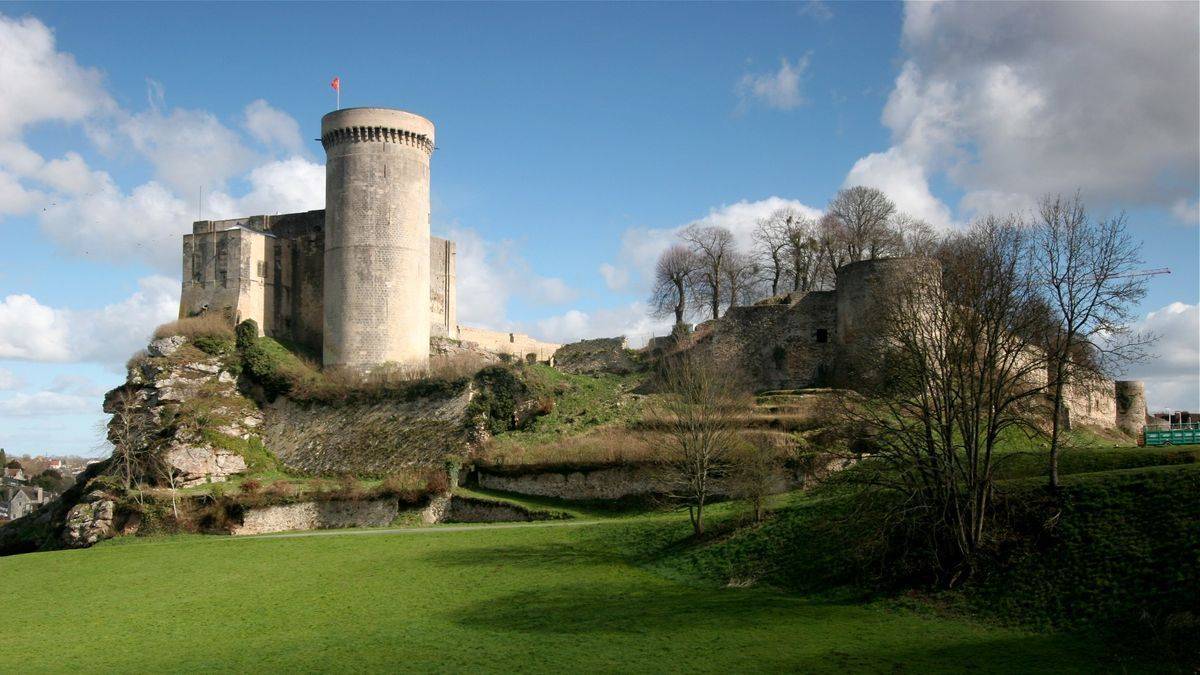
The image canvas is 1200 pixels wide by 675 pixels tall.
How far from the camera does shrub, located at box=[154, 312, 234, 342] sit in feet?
135

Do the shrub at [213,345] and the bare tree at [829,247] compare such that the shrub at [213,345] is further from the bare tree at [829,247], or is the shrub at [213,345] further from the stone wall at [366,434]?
the bare tree at [829,247]

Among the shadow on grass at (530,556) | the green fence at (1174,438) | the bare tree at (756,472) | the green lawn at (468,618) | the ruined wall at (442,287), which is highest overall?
the ruined wall at (442,287)

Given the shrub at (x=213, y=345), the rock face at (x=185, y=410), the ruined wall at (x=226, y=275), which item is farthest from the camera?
the ruined wall at (x=226, y=275)

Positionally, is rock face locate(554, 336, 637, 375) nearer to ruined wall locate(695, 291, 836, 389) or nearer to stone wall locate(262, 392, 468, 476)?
ruined wall locate(695, 291, 836, 389)

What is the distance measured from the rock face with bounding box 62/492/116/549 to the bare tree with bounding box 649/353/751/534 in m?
19.5

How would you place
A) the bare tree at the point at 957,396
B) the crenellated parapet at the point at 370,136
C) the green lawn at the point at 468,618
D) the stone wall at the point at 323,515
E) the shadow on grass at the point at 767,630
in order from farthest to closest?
the crenellated parapet at the point at 370,136 < the stone wall at the point at 323,515 < the bare tree at the point at 957,396 < the green lawn at the point at 468,618 < the shadow on grass at the point at 767,630

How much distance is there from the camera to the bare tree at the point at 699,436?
2545 centimetres

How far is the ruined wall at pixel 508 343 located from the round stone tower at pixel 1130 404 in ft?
90.9

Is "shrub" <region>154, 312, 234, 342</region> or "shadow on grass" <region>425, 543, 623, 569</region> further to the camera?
"shrub" <region>154, 312, 234, 342</region>

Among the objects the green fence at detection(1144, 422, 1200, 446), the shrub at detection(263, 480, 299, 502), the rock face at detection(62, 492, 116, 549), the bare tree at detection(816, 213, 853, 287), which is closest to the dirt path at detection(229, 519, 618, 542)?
the shrub at detection(263, 480, 299, 502)

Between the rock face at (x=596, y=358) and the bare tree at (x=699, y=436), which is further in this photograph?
the rock face at (x=596, y=358)

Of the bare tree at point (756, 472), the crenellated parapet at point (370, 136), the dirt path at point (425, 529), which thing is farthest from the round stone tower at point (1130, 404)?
the crenellated parapet at point (370, 136)

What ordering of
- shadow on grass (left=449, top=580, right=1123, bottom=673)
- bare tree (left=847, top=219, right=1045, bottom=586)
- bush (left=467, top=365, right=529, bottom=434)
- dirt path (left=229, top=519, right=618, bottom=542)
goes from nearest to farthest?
shadow on grass (left=449, top=580, right=1123, bottom=673) < bare tree (left=847, top=219, right=1045, bottom=586) < dirt path (left=229, top=519, right=618, bottom=542) < bush (left=467, top=365, right=529, bottom=434)

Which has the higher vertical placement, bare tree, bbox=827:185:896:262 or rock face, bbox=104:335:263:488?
bare tree, bbox=827:185:896:262
